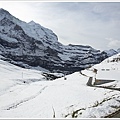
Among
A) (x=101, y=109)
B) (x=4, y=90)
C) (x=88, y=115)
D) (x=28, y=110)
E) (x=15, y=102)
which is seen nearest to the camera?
(x=88, y=115)

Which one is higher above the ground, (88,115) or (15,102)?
(88,115)

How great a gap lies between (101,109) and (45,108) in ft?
40.4

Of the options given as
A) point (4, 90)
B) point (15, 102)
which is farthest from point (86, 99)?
point (4, 90)

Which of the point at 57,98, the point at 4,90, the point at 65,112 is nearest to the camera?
the point at 65,112

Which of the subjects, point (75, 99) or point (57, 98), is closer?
point (75, 99)

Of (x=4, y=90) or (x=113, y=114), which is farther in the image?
(x=4, y=90)

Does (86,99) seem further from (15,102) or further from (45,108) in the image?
(15,102)

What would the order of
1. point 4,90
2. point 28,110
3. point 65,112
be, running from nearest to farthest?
point 65,112 < point 28,110 < point 4,90

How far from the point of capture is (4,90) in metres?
69.3

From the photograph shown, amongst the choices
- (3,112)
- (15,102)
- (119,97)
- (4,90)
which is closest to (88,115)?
(119,97)

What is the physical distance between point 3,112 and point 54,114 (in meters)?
13.0

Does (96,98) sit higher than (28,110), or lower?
higher

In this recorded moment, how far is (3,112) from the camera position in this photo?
4069cm

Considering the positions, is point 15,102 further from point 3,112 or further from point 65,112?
point 65,112
